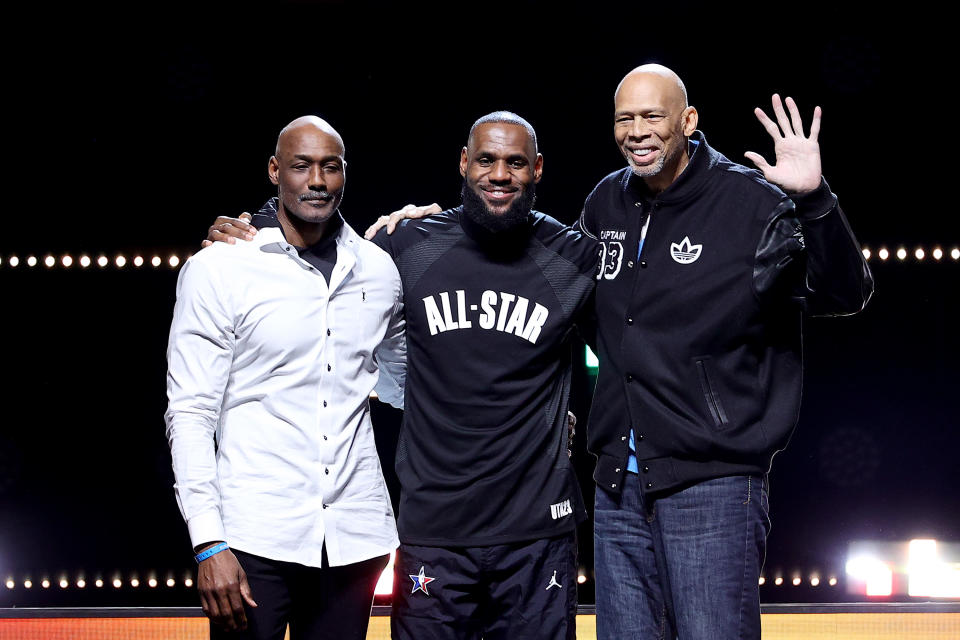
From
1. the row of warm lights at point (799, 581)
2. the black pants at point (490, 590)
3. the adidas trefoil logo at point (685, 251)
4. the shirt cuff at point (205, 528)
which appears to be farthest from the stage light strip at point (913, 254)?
the shirt cuff at point (205, 528)

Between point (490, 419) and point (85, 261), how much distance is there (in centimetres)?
253

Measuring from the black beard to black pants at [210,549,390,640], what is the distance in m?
0.67

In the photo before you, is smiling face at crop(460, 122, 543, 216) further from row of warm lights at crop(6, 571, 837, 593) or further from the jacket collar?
row of warm lights at crop(6, 571, 837, 593)

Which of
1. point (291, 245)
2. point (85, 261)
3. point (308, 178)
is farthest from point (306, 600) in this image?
point (85, 261)

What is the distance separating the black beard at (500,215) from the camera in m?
1.90

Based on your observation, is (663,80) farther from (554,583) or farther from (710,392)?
(554,583)

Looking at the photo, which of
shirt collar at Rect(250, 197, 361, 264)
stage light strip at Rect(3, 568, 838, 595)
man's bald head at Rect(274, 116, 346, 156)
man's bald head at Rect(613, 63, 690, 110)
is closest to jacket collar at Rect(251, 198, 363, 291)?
shirt collar at Rect(250, 197, 361, 264)

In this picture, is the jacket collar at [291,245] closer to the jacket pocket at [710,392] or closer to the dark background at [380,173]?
the jacket pocket at [710,392]

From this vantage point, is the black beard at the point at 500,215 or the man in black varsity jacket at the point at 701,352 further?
the black beard at the point at 500,215

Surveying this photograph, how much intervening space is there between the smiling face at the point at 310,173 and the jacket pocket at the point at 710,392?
2.41 ft

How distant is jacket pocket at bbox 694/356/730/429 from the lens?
5.67ft

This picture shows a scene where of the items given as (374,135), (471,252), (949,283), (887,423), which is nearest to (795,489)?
(887,423)

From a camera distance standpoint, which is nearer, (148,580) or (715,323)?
(715,323)

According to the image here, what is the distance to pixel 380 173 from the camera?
12.2ft
